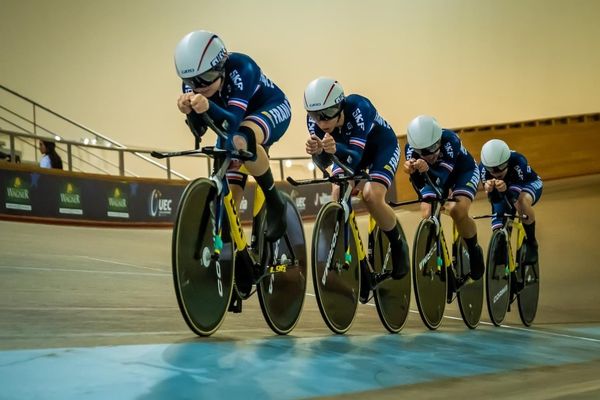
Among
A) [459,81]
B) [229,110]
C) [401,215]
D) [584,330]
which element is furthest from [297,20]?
[229,110]

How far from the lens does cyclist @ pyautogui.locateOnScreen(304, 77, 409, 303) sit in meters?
4.02

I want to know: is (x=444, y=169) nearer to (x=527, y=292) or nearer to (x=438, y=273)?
(x=438, y=273)

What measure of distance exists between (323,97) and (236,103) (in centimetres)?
100

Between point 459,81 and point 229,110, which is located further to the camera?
point 459,81

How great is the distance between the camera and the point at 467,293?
→ 5586 millimetres

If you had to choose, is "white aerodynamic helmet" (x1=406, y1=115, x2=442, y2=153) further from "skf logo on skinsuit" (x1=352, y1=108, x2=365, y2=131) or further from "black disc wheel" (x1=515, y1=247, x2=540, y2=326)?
"black disc wheel" (x1=515, y1=247, x2=540, y2=326)

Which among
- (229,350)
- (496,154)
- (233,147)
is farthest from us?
(496,154)

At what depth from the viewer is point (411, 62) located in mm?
16828

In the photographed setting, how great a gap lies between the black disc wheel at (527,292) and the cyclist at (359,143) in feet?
6.79

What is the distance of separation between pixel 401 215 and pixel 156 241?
543 centimetres

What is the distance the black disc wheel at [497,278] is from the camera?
19.2 feet

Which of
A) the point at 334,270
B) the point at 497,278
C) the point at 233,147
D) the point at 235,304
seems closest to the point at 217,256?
the point at 235,304

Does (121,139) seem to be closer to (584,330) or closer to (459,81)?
(459,81)

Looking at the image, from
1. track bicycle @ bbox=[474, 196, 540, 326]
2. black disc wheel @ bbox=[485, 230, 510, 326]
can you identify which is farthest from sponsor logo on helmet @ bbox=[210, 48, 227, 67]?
black disc wheel @ bbox=[485, 230, 510, 326]
